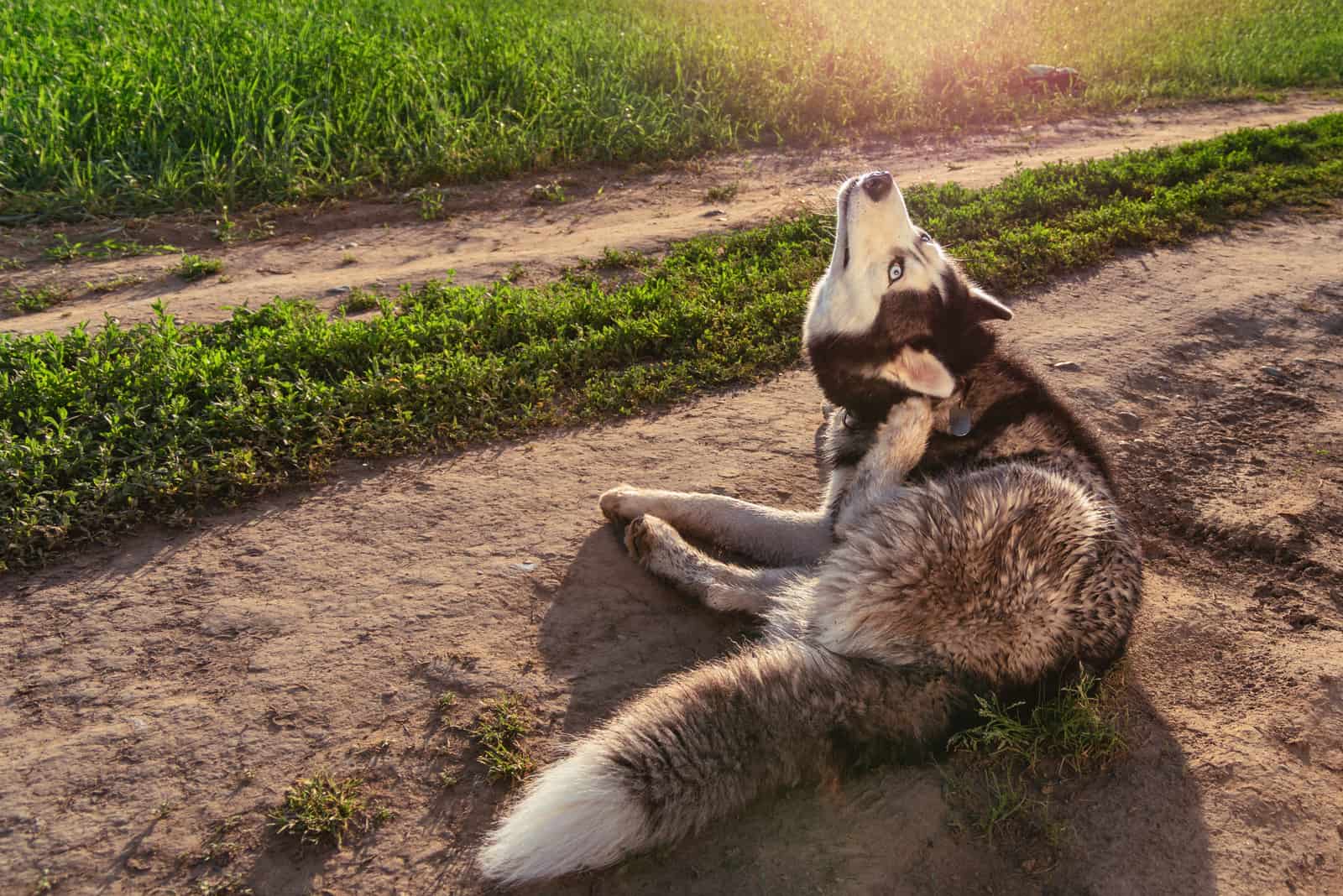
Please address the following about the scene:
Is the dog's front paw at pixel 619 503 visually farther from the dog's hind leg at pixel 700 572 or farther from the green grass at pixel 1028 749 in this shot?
the green grass at pixel 1028 749

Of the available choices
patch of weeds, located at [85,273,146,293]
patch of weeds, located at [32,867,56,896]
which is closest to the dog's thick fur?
patch of weeds, located at [32,867,56,896]

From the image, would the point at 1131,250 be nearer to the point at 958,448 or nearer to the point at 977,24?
the point at 958,448

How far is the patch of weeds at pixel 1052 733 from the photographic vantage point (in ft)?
8.91

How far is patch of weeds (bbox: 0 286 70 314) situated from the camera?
5.40 metres

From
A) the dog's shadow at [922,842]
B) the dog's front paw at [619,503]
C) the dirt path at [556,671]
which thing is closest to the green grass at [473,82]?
the dirt path at [556,671]

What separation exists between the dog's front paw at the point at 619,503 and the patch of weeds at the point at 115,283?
392 cm

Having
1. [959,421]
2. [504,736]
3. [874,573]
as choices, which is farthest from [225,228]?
[874,573]

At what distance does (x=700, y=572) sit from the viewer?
3482 millimetres

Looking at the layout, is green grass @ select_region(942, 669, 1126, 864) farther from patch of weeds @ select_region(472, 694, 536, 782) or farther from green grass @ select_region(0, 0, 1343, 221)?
green grass @ select_region(0, 0, 1343, 221)

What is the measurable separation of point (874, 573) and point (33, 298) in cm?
540

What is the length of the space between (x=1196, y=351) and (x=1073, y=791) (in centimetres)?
355

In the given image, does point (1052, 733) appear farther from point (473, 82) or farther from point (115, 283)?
point (473, 82)

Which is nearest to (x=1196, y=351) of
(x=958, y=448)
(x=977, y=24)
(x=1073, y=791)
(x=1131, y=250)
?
(x=1131, y=250)

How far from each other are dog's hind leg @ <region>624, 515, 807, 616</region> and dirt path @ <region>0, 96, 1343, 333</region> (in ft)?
9.88
